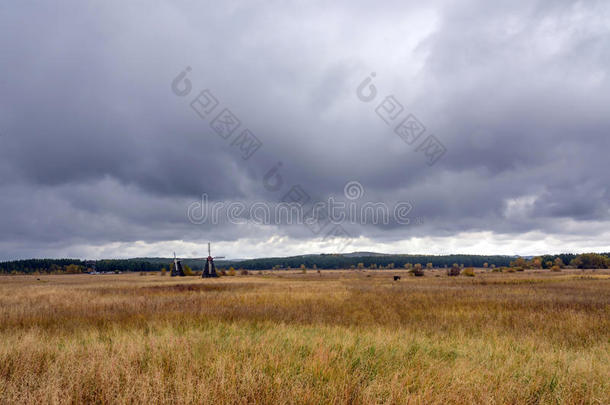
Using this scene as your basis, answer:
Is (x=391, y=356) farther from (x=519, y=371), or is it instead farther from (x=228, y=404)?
(x=228, y=404)

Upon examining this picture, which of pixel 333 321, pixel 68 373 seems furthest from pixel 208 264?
pixel 68 373

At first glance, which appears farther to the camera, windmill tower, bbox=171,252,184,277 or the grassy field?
windmill tower, bbox=171,252,184,277

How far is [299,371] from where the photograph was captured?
20.9 ft

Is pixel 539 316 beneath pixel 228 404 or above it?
beneath

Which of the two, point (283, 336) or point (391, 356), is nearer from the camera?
point (391, 356)

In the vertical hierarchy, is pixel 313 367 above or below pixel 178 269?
above

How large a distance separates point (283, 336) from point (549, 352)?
6941 mm

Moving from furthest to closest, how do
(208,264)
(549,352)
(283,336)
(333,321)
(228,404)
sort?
1. (208,264)
2. (333,321)
3. (283,336)
4. (549,352)
5. (228,404)

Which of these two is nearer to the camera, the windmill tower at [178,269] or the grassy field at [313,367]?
the grassy field at [313,367]

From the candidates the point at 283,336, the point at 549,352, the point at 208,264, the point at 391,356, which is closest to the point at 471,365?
the point at 391,356

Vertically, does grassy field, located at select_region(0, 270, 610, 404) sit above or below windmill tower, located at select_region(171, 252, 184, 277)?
above

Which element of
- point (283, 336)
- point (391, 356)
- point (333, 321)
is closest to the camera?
point (391, 356)

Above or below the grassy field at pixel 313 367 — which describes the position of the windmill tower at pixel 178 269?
below

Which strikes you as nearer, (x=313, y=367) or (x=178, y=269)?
(x=313, y=367)
